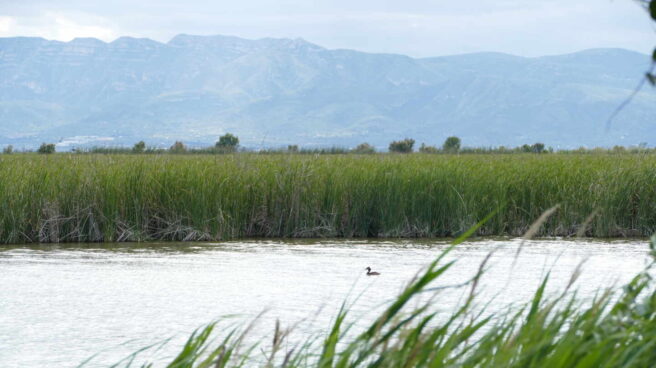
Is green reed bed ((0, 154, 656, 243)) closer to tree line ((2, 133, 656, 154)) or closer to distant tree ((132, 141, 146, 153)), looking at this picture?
tree line ((2, 133, 656, 154))

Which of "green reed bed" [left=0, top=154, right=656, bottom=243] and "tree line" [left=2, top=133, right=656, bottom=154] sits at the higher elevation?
"tree line" [left=2, top=133, right=656, bottom=154]

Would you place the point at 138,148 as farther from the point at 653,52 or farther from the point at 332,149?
the point at 653,52

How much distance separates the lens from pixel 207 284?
26.7ft

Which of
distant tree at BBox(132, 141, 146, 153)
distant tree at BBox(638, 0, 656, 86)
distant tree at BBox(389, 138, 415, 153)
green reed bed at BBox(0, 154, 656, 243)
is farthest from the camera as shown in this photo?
Result: distant tree at BBox(389, 138, 415, 153)

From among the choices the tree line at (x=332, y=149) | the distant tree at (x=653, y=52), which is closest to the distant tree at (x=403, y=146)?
the tree line at (x=332, y=149)

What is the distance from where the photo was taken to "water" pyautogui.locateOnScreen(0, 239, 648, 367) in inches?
240

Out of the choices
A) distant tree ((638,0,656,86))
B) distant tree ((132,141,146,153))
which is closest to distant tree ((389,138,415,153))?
distant tree ((132,141,146,153))

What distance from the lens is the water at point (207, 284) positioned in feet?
20.0

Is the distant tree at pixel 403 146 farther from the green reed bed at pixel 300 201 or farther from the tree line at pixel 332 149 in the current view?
the green reed bed at pixel 300 201

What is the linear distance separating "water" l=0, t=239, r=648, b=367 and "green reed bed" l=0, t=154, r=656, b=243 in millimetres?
598

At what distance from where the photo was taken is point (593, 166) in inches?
535

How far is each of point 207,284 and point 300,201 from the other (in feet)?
12.1

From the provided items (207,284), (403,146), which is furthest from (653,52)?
(403,146)

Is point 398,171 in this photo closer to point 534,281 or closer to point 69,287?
point 534,281
